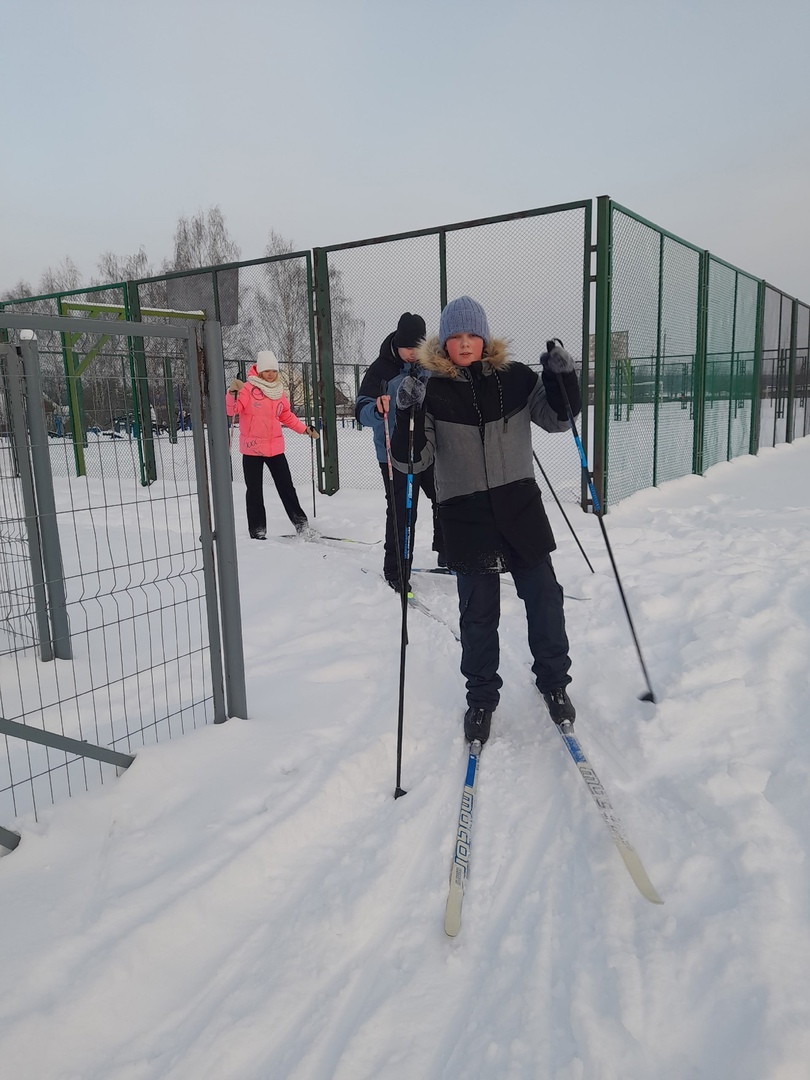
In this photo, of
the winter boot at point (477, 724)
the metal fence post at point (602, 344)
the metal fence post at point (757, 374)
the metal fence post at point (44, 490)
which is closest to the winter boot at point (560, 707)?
the winter boot at point (477, 724)

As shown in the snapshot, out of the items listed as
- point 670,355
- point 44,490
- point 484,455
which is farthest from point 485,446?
point 670,355

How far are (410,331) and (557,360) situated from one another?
215 cm

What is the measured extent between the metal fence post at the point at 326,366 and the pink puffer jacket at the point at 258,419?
2.16 metres

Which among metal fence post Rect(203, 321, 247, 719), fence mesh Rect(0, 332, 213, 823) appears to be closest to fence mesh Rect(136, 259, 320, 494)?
fence mesh Rect(0, 332, 213, 823)

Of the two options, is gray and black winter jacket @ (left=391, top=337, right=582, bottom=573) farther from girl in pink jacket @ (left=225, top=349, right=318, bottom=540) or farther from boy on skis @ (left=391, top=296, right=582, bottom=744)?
girl in pink jacket @ (left=225, top=349, right=318, bottom=540)

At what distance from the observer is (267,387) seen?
6.88 meters

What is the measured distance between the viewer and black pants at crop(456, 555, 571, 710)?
2984 mm

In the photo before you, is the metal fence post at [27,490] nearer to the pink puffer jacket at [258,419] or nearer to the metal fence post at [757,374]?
the pink puffer jacket at [258,419]

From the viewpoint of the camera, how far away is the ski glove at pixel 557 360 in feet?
8.87

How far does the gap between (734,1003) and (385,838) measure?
1152 millimetres

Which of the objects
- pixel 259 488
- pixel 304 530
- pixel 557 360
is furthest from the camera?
pixel 304 530

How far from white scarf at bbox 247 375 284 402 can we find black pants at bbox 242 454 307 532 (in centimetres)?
60

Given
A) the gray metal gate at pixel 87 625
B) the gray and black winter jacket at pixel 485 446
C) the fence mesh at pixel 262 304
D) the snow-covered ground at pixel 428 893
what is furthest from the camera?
the fence mesh at pixel 262 304

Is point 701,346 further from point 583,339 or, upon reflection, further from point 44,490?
point 44,490
